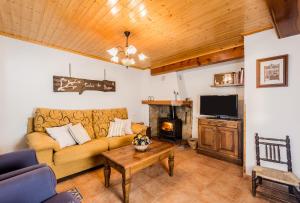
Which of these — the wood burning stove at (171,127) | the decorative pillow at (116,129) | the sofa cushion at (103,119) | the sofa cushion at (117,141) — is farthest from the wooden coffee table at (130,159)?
the wood burning stove at (171,127)

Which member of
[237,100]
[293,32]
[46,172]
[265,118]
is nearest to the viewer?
[46,172]

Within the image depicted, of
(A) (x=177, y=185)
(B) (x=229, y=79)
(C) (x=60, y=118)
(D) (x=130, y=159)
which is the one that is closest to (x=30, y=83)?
(C) (x=60, y=118)

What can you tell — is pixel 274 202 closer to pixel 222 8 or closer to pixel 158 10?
pixel 222 8

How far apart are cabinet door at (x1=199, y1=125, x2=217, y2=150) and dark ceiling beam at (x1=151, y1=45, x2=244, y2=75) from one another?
1497 mm

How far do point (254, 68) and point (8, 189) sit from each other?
3199 mm

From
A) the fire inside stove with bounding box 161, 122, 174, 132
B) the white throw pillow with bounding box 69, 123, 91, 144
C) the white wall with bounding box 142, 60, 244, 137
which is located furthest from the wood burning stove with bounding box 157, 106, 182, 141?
the white throw pillow with bounding box 69, 123, 91, 144

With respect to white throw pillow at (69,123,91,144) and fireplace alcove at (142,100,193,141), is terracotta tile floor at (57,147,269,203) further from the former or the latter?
fireplace alcove at (142,100,193,141)

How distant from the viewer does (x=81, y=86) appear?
3.58 m

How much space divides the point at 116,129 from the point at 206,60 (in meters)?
2.62

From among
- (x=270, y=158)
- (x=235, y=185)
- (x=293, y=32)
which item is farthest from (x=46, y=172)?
(x=293, y=32)

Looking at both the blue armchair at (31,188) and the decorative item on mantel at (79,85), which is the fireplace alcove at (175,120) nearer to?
the decorative item on mantel at (79,85)

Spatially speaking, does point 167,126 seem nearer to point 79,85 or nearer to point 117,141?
point 117,141

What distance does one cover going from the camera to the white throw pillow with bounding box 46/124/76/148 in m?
2.55

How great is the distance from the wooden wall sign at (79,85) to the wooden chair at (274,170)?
11.3ft
